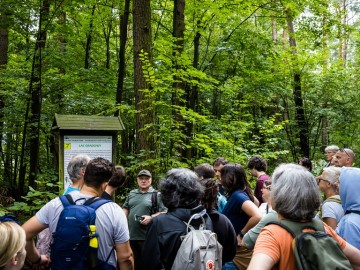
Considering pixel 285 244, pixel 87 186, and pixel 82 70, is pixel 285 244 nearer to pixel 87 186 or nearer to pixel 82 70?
pixel 87 186

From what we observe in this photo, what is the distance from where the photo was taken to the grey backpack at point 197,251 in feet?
8.12

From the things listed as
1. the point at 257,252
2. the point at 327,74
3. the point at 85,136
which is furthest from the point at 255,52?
the point at 257,252

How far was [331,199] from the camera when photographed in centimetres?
349

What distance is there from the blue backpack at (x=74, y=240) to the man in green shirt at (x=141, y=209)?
2119 millimetres

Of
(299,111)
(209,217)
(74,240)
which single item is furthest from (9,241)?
(299,111)

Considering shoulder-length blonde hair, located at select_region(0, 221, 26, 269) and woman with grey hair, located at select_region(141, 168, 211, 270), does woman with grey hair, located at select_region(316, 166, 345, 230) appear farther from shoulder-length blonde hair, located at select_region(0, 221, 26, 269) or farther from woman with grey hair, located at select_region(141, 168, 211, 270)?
shoulder-length blonde hair, located at select_region(0, 221, 26, 269)

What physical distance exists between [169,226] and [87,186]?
0.82 metres

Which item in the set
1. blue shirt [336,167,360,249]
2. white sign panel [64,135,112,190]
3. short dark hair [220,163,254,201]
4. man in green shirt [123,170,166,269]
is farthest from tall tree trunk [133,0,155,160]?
blue shirt [336,167,360,249]

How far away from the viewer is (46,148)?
14.2 metres

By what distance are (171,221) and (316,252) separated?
1.13 metres

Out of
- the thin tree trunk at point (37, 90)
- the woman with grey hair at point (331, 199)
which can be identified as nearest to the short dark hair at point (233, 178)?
the woman with grey hair at point (331, 199)

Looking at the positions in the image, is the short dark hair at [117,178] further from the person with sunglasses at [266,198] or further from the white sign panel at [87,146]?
the person with sunglasses at [266,198]

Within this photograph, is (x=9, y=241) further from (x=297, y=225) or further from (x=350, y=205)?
(x=350, y=205)

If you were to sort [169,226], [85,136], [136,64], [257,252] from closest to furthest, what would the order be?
[257,252] → [169,226] → [85,136] → [136,64]
